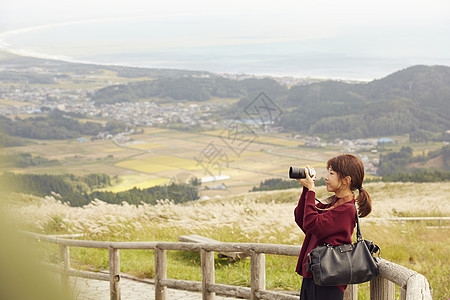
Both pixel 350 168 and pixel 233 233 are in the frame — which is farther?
pixel 233 233

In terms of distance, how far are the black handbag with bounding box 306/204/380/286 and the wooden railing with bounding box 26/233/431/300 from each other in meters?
0.17

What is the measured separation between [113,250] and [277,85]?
615ft

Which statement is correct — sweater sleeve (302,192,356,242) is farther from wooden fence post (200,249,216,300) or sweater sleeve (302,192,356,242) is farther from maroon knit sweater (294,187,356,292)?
wooden fence post (200,249,216,300)

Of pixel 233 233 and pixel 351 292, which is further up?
pixel 351 292

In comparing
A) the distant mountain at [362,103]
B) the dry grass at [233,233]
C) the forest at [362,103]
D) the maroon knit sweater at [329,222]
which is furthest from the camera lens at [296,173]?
the distant mountain at [362,103]

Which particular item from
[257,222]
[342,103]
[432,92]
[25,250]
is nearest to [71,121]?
[342,103]

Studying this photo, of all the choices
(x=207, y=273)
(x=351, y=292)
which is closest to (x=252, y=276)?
(x=207, y=273)

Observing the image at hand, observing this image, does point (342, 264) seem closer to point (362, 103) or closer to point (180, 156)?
point (180, 156)

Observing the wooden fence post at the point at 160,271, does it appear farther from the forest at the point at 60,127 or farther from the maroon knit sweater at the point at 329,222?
the forest at the point at 60,127

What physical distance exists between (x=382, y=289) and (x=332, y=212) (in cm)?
69

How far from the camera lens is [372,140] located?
5837 inches

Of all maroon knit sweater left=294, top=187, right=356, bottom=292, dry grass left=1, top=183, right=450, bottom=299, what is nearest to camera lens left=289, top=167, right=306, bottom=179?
maroon knit sweater left=294, top=187, right=356, bottom=292

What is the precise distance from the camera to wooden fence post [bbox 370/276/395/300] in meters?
3.55

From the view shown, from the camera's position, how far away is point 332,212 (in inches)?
134
